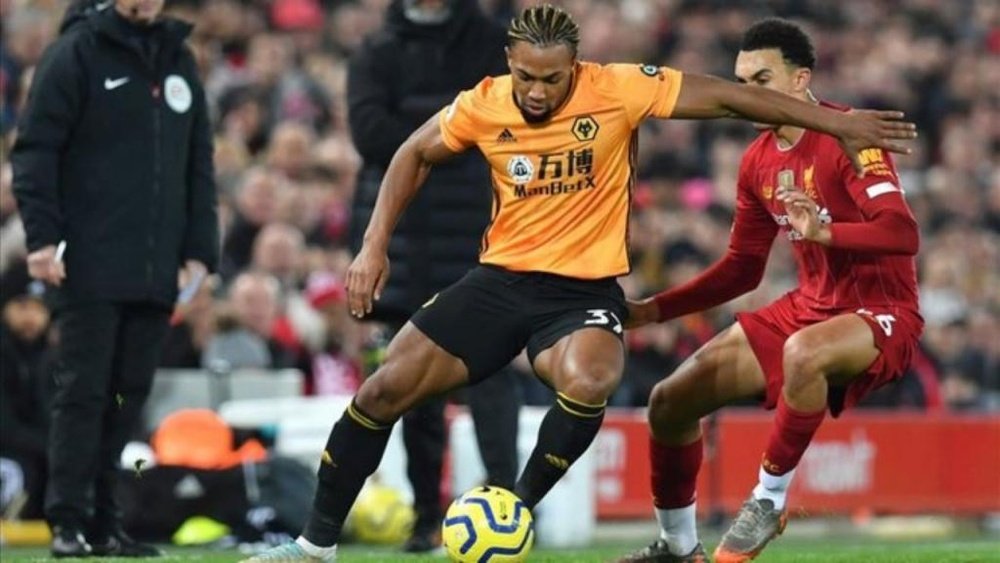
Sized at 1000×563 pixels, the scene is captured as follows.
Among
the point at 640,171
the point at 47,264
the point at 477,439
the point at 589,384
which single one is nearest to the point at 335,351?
the point at 477,439

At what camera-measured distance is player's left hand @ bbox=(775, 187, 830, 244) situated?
912 cm

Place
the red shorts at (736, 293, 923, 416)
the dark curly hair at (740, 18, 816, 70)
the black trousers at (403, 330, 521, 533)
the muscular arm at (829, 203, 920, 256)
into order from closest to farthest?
the muscular arm at (829, 203, 920, 256)
the red shorts at (736, 293, 923, 416)
the dark curly hair at (740, 18, 816, 70)
the black trousers at (403, 330, 521, 533)

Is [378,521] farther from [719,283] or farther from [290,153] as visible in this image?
[290,153]

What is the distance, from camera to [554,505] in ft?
45.9

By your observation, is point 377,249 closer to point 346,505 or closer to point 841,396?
point 346,505

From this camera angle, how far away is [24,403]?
13914 millimetres

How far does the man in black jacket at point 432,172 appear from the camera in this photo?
1163 centimetres

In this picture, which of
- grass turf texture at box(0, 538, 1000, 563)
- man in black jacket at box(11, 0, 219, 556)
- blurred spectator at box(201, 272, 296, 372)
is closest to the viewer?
grass turf texture at box(0, 538, 1000, 563)

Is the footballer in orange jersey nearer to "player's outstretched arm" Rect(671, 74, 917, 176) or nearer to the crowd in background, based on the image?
"player's outstretched arm" Rect(671, 74, 917, 176)

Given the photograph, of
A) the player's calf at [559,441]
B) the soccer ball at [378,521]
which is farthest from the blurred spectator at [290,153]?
the player's calf at [559,441]

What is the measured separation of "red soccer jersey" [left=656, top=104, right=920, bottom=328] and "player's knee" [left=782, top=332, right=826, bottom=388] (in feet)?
1.37

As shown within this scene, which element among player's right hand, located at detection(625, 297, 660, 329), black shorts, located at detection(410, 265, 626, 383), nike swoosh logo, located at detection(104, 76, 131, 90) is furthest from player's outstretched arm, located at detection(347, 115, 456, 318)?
nike swoosh logo, located at detection(104, 76, 131, 90)

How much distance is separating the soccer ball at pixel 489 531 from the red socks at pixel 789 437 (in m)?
1.19

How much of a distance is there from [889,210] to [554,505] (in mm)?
5032
